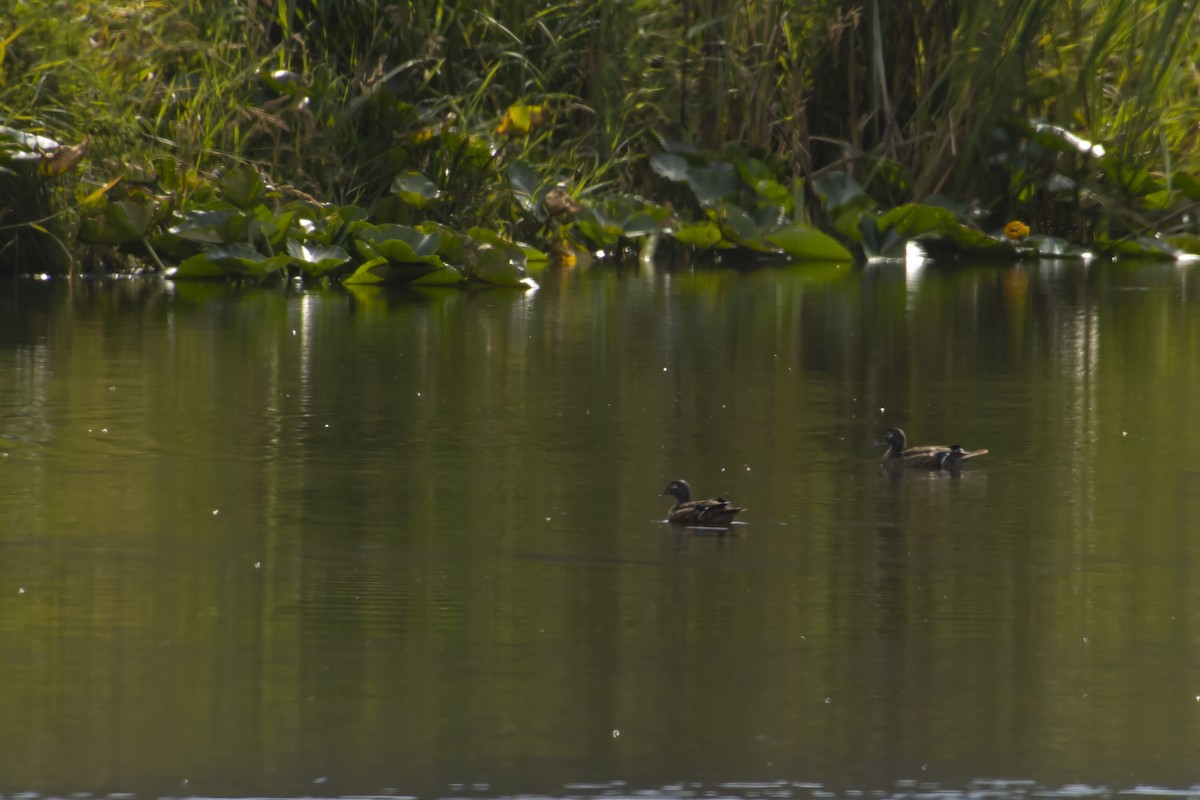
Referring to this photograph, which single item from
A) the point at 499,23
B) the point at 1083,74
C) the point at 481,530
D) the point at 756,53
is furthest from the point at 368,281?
the point at 1083,74

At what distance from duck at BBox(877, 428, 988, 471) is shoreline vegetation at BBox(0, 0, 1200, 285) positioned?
5470 millimetres

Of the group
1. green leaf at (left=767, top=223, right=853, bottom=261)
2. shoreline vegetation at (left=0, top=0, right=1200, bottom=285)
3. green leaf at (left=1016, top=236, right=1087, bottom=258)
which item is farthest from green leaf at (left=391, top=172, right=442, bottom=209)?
green leaf at (left=1016, top=236, right=1087, bottom=258)

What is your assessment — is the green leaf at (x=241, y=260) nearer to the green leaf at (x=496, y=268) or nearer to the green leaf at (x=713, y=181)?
the green leaf at (x=496, y=268)

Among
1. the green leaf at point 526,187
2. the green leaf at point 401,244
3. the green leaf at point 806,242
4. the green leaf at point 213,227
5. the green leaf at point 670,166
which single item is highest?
the green leaf at point 670,166

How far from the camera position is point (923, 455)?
21.1 ft

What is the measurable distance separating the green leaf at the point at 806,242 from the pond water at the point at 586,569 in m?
5.18

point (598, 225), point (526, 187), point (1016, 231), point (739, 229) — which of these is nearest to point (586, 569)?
point (526, 187)

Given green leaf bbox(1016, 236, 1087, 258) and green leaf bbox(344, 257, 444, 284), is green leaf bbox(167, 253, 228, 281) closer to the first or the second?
green leaf bbox(344, 257, 444, 284)

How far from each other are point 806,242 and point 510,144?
199 cm

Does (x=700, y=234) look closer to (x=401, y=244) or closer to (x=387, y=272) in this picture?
(x=387, y=272)

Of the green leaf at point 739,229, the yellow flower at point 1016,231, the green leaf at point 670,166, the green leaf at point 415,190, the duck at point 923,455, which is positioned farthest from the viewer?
the yellow flower at point 1016,231

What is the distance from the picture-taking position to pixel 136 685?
12.4 feet

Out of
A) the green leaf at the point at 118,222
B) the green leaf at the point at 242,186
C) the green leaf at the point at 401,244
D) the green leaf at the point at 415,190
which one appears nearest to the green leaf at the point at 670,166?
the green leaf at the point at 415,190

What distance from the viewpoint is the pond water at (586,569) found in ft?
11.3
